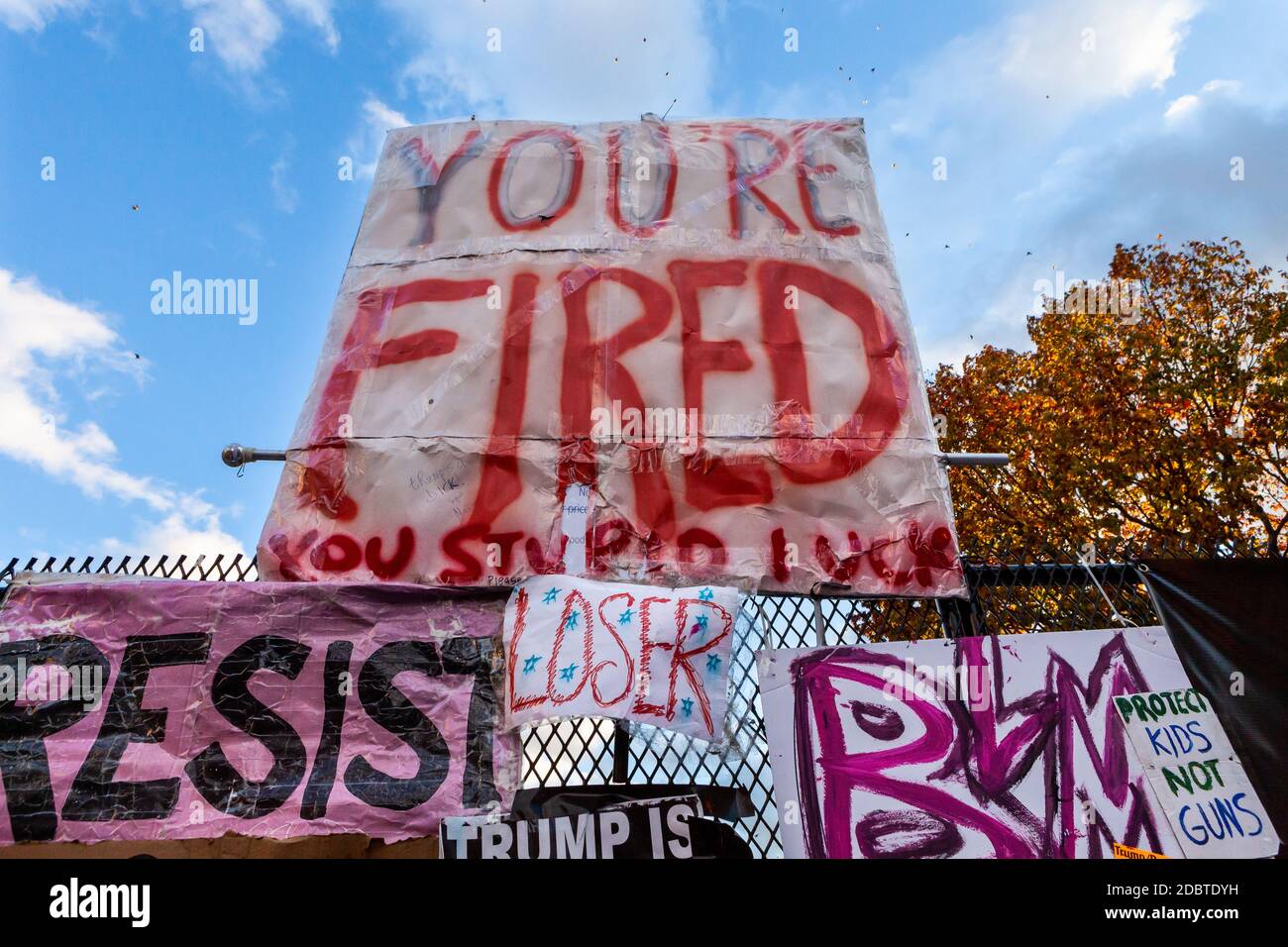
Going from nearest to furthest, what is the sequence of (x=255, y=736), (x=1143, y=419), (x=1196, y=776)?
(x=1196, y=776)
(x=255, y=736)
(x=1143, y=419)

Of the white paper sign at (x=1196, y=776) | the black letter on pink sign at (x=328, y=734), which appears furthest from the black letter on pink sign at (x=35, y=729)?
the white paper sign at (x=1196, y=776)

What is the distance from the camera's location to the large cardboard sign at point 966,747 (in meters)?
4.18

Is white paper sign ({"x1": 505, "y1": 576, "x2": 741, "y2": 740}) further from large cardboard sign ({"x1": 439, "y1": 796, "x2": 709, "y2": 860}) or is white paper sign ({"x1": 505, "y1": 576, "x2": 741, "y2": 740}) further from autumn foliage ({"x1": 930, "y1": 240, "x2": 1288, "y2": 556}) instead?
autumn foliage ({"x1": 930, "y1": 240, "x2": 1288, "y2": 556})

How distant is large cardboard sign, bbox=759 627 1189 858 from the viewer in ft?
13.7

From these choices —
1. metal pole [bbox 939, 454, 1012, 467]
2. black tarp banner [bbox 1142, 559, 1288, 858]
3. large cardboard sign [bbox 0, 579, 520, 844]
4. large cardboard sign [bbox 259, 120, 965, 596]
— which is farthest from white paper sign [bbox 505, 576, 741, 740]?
black tarp banner [bbox 1142, 559, 1288, 858]

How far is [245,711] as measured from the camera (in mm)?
4578

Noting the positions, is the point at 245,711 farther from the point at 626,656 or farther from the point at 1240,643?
the point at 1240,643

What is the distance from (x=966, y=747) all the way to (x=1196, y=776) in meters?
1.19

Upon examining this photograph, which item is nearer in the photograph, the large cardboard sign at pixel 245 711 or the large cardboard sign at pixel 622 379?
the large cardboard sign at pixel 245 711

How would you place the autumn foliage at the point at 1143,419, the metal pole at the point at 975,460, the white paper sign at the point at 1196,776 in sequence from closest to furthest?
the white paper sign at the point at 1196,776 → the metal pole at the point at 975,460 → the autumn foliage at the point at 1143,419

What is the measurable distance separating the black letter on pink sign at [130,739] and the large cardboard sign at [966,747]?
3187 mm

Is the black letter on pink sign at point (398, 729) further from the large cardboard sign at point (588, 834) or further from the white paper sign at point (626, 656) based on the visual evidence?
the white paper sign at point (626, 656)

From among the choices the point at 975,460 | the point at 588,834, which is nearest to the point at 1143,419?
the point at 975,460
